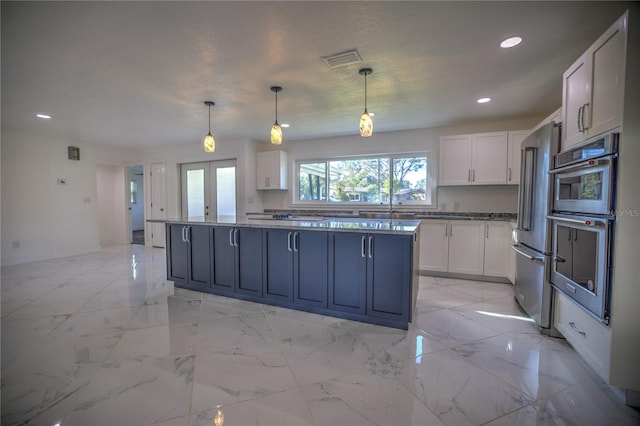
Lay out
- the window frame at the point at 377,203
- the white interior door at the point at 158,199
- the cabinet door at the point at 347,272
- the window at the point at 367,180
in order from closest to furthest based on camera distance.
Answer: the cabinet door at the point at 347,272 → the window frame at the point at 377,203 → the window at the point at 367,180 → the white interior door at the point at 158,199

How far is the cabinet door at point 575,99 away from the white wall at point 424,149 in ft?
7.69

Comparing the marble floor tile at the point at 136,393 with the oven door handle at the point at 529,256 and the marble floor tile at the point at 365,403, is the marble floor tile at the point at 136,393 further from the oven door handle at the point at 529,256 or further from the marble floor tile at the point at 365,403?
the oven door handle at the point at 529,256

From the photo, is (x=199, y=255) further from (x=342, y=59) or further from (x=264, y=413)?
(x=342, y=59)

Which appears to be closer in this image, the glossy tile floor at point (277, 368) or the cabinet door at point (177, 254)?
the glossy tile floor at point (277, 368)

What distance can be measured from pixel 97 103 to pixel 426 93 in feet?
13.0

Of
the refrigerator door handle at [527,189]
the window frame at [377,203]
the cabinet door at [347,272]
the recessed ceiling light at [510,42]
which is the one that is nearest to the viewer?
the recessed ceiling light at [510,42]

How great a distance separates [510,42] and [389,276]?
2055 mm

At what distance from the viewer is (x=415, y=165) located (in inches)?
199

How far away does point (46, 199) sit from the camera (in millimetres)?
5492

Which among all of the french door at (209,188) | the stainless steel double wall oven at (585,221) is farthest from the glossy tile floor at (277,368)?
the french door at (209,188)

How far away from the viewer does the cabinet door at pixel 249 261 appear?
312 centimetres

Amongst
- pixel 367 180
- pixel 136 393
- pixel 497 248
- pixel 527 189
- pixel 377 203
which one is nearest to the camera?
pixel 136 393

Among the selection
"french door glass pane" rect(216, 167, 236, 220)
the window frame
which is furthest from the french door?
the window frame

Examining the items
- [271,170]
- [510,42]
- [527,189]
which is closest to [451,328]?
[527,189]
